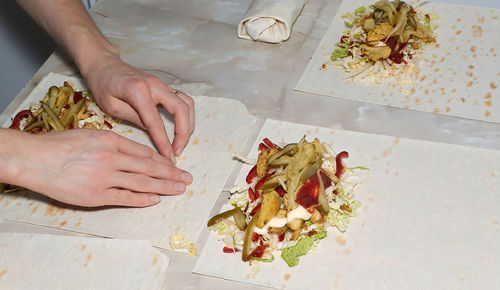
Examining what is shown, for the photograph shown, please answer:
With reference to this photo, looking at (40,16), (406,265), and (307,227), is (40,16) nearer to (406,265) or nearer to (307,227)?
(307,227)

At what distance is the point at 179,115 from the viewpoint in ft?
5.97

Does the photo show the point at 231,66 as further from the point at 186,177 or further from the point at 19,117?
the point at 19,117

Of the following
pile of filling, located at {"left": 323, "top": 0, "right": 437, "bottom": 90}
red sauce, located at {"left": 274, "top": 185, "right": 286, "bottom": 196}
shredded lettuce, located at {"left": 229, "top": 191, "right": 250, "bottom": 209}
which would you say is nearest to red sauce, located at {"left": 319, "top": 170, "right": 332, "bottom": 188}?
red sauce, located at {"left": 274, "top": 185, "right": 286, "bottom": 196}

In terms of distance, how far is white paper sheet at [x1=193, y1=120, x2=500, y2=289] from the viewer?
4.91 ft

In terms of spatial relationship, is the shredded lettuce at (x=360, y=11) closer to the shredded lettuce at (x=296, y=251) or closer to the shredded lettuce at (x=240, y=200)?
the shredded lettuce at (x=240, y=200)

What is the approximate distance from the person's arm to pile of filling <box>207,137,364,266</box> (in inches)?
11.0

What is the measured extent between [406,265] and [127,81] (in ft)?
3.14

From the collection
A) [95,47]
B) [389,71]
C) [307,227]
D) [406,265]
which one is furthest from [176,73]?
[406,265]

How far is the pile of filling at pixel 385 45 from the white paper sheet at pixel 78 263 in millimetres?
982

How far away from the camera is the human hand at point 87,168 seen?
158 centimetres

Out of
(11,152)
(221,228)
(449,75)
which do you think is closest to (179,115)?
(221,228)

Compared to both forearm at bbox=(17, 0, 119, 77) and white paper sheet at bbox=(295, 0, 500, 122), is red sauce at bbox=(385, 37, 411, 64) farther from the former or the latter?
forearm at bbox=(17, 0, 119, 77)

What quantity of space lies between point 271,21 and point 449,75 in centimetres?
68

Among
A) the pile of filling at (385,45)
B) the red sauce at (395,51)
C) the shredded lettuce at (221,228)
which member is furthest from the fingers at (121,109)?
the red sauce at (395,51)
